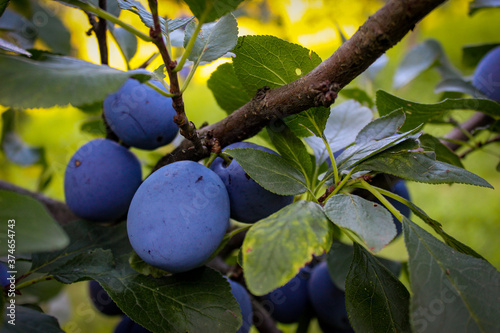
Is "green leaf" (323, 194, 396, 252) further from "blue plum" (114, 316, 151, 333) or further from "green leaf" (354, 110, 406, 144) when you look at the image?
"blue plum" (114, 316, 151, 333)

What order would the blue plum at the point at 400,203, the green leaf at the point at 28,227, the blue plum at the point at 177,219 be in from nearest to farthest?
the green leaf at the point at 28,227
the blue plum at the point at 177,219
the blue plum at the point at 400,203

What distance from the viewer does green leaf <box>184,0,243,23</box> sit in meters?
0.41

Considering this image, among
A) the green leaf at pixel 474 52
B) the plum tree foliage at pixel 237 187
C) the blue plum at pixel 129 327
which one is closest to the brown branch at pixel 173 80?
the plum tree foliage at pixel 237 187

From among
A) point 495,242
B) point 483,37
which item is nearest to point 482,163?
point 495,242

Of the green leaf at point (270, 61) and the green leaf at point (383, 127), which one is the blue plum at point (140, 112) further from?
the green leaf at point (383, 127)

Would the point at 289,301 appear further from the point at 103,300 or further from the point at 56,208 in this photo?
the point at 56,208

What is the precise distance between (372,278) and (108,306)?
0.52m

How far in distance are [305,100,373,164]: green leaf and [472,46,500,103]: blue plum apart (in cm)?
34

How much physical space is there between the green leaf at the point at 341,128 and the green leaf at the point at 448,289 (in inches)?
8.5

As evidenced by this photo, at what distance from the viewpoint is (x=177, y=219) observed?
0.46 m

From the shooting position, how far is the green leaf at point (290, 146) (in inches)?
21.1

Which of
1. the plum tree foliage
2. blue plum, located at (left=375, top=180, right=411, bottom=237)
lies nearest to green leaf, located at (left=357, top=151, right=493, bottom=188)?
the plum tree foliage

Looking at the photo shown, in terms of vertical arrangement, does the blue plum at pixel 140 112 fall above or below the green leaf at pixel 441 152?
above

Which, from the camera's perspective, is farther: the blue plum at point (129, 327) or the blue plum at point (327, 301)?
the blue plum at point (327, 301)
